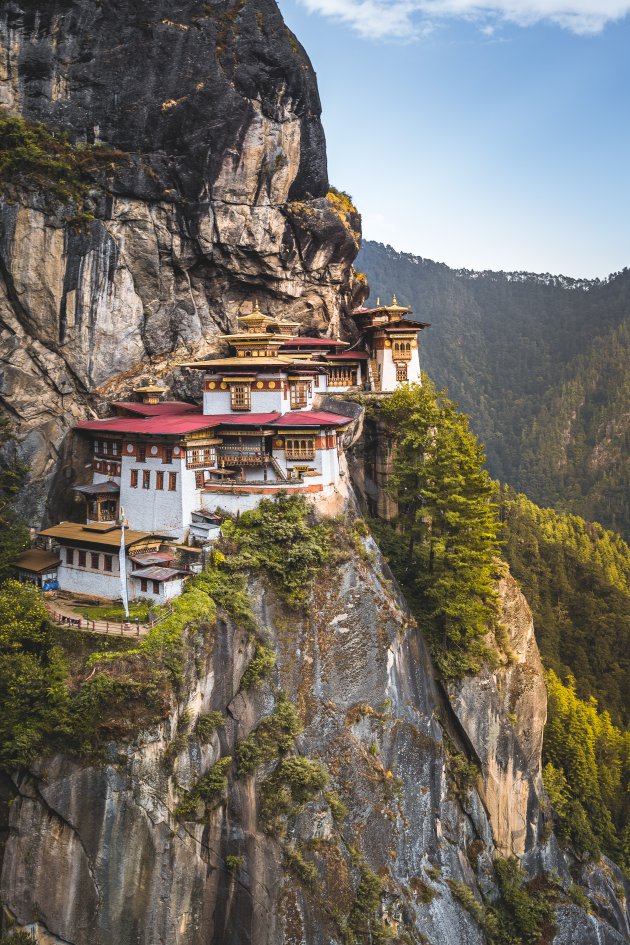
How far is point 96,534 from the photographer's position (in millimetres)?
32594

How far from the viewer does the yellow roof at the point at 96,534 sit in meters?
31.6

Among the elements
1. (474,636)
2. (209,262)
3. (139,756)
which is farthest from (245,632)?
(209,262)

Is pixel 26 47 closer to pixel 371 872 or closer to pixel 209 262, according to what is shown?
pixel 209 262

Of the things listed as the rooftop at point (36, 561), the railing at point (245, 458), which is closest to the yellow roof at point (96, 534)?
the rooftop at point (36, 561)

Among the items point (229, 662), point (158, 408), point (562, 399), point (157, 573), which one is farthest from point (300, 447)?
point (562, 399)

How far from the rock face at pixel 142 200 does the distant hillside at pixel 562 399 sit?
330ft

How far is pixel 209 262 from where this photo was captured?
142 feet

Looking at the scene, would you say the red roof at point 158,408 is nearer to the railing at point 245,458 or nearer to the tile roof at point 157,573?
the railing at point 245,458

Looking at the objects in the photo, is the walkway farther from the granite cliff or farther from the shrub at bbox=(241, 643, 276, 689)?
the shrub at bbox=(241, 643, 276, 689)

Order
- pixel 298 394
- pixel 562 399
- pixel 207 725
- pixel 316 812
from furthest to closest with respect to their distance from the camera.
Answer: pixel 562 399 → pixel 298 394 → pixel 316 812 → pixel 207 725

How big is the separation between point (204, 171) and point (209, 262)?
5007 mm

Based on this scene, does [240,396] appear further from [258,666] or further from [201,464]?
[258,666]

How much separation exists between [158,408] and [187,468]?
268 inches

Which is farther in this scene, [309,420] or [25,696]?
[309,420]
